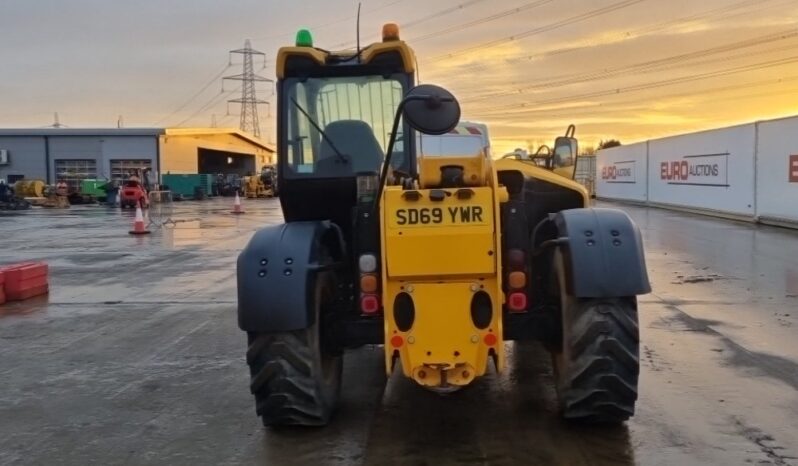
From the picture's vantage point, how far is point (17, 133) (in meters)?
54.5

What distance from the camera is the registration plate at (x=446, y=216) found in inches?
187

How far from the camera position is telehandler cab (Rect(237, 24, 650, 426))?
4.78 m

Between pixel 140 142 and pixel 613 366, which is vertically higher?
pixel 140 142

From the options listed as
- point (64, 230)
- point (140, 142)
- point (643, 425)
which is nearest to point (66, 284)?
point (643, 425)

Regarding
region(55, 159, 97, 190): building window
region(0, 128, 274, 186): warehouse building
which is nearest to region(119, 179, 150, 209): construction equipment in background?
region(0, 128, 274, 186): warehouse building

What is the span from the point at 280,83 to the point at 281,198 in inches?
34.6

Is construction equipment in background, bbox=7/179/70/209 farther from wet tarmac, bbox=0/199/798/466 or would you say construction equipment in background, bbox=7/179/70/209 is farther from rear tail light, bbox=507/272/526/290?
rear tail light, bbox=507/272/526/290

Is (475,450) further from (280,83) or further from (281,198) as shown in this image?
(280,83)

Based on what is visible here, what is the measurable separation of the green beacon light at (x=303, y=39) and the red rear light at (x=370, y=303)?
219 centimetres

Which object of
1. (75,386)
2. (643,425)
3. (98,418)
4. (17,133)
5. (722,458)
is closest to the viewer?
(722,458)

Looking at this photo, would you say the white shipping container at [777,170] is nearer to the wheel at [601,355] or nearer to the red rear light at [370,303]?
the wheel at [601,355]

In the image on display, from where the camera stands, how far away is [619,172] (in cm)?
4312

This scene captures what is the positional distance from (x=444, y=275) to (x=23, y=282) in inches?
351

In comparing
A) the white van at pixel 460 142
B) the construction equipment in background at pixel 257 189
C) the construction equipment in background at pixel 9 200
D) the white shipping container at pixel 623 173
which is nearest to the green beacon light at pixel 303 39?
the white van at pixel 460 142
